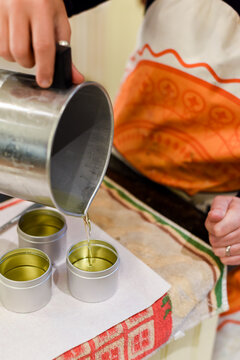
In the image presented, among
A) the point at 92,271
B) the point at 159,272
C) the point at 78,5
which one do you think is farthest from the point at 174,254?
the point at 78,5

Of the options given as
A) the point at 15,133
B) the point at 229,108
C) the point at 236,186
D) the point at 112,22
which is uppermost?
the point at 15,133

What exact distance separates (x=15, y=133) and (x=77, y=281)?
9.5 inches

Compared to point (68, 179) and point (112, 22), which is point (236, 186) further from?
point (112, 22)

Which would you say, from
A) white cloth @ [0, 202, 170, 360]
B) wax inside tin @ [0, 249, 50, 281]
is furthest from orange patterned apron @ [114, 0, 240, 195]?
wax inside tin @ [0, 249, 50, 281]

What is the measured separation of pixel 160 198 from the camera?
885mm

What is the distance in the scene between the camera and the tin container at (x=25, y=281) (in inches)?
22.4

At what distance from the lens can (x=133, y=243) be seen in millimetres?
743

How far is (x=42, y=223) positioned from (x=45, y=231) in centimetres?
1

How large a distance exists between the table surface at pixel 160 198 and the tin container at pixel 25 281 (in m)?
0.30

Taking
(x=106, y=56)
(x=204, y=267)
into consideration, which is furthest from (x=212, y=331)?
(x=106, y=56)

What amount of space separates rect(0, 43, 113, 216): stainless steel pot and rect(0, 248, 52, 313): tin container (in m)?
0.11

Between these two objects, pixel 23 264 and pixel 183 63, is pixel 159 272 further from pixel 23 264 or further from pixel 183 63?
pixel 183 63

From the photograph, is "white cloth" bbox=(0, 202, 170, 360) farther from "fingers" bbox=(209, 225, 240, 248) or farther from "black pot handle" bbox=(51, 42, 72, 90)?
"black pot handle" bbox=(51, 42, 72, 90)

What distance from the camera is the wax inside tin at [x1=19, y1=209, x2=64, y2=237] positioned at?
0.70 m
